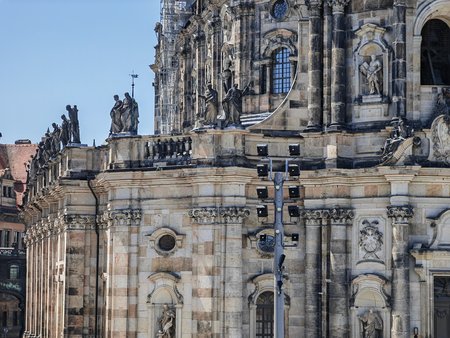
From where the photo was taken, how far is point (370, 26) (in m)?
53.3

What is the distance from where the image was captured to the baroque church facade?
5184 cm

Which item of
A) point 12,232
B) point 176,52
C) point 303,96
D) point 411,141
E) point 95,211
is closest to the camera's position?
point 411,141

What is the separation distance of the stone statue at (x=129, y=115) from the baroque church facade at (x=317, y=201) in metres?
0.21

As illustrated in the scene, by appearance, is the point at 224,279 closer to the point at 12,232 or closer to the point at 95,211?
the point at 95,211

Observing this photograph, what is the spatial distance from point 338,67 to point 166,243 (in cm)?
966

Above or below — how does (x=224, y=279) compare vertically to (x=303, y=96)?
below

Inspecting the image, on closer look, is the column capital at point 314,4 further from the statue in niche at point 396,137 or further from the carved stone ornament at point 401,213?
the carved stone ornament at point 401,213

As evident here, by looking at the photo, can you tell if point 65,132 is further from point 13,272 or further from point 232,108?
point 13,272

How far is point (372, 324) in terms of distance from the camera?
5169cm

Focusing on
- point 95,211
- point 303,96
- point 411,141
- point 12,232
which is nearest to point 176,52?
Result: point 95,211

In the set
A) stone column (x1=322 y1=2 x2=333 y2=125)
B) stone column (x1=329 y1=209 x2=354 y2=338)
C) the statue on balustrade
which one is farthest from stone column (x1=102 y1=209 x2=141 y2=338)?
stone column (x1=322 y1=2 x2=333 y2=125)

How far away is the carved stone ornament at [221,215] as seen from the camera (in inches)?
2076

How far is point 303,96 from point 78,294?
→ 14377 mm

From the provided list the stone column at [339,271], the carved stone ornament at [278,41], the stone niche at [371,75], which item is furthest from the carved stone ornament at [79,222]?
the stone niche at [371,75]
